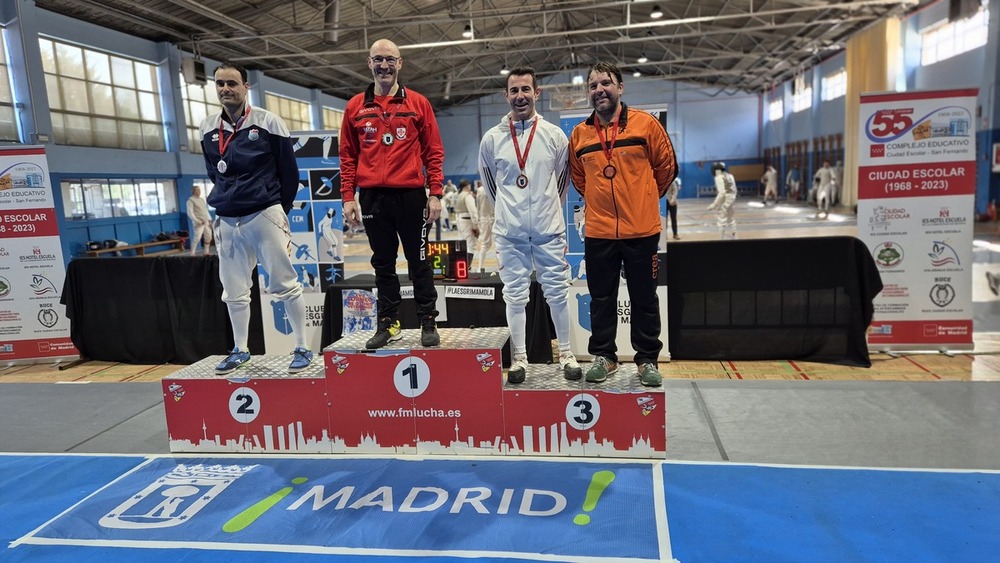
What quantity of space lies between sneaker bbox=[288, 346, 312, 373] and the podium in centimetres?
9

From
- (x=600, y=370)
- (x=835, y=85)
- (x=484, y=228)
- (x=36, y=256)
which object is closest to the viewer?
(x=600, y=370)

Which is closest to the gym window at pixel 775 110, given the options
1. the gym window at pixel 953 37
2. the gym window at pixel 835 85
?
the gym window at pixel 835 85

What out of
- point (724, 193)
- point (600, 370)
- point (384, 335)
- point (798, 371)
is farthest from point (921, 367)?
point (724, 193)

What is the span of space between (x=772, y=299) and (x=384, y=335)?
3.51 m

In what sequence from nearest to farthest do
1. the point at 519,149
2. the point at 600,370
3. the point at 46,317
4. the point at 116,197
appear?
the point at 519,149, the point at 600,370, the point at 46,317, the point at 116,197

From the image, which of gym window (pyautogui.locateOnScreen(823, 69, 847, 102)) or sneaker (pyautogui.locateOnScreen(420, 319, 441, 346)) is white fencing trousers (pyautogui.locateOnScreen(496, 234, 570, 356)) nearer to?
sneaker (pyautogui.locateOnScreen(420, 319, 441, 346))

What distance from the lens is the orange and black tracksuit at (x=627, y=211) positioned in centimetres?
330

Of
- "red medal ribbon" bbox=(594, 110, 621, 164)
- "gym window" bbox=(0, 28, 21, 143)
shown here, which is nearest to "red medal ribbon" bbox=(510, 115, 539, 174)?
"red medal ribbon" bbox=(594, 110, 621, 164)

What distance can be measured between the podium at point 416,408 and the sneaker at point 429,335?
6 cm

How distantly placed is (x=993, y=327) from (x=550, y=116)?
23940 millimetres

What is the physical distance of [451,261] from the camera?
5.80m

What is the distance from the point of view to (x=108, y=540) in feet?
9.26

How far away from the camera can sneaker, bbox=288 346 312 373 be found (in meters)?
3.91

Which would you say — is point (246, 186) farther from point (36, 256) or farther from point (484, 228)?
point (484, 228)
